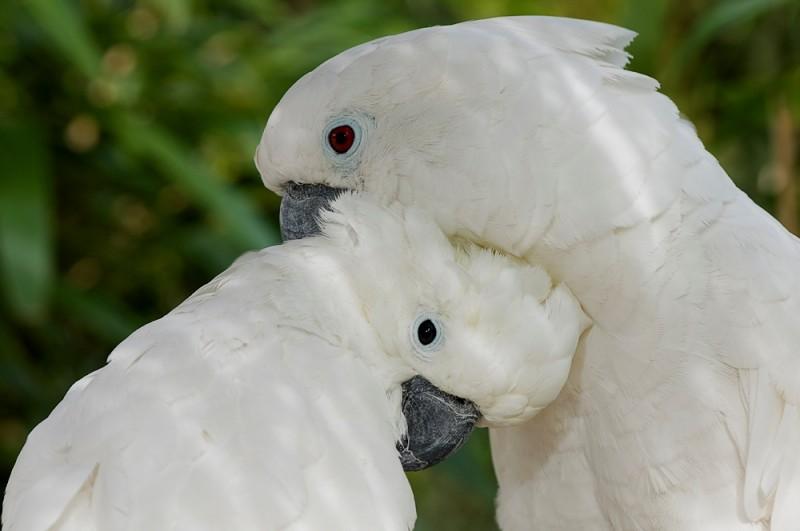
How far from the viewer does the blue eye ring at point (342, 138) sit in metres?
1.44

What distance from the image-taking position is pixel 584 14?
11.1 ft

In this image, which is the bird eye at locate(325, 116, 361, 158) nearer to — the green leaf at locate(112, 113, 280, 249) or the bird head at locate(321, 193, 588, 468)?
the bird head at locate(321, 193, 588, 468)

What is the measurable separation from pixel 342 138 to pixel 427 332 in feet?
1.04

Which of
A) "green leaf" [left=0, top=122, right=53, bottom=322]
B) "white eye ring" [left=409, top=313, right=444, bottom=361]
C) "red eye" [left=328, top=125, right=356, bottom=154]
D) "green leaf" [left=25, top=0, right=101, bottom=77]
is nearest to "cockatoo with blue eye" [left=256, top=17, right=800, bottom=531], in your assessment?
"red eye" [left=328, top=125, right=356, bottom=154]

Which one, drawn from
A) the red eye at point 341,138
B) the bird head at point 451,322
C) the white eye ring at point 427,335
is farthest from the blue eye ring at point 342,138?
the white eye ring at point 427,335

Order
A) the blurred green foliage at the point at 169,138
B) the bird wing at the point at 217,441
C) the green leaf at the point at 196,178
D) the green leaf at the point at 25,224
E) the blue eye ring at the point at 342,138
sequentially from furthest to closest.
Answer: the blurred green foliage at the point at 169,138
the green leaf at the point at 196,178
the green leaf at the point at 25,224
the blue eye ring at the point at 342,138
the bird wing at the point at 217,441

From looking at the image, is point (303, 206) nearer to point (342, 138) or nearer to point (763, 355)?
point (342, 138)

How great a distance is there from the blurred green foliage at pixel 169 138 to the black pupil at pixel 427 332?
154 centimetres

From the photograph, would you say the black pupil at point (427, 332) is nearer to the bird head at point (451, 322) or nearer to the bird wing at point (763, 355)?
the bird head at point (451, 322)

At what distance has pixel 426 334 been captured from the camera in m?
1.34

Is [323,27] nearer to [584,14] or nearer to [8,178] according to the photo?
[584,14]

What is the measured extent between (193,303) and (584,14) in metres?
2.45

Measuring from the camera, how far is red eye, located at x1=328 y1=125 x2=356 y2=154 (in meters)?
1.45

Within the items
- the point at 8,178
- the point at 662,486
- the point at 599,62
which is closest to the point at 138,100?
the point at 8,178
